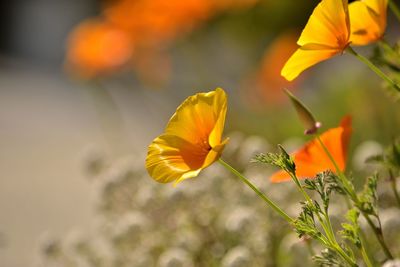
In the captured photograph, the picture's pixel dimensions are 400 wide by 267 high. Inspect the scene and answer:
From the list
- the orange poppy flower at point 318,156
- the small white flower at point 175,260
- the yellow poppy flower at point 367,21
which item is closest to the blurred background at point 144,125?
the small white flower at point 175,260

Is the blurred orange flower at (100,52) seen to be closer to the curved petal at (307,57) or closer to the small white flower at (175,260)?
the small white flower at (175,260)

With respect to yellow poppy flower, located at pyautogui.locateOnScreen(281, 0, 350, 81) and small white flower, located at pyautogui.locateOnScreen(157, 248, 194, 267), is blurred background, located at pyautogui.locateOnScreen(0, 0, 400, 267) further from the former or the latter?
yellow poppy flower, located at pyautogui.locateOnScreen(281, 0, 350, 81)

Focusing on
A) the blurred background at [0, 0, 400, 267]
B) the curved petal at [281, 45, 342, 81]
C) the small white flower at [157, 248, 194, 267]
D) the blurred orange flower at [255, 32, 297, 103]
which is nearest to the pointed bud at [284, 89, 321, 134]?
the curved petal at [281, 45, 342, 81]

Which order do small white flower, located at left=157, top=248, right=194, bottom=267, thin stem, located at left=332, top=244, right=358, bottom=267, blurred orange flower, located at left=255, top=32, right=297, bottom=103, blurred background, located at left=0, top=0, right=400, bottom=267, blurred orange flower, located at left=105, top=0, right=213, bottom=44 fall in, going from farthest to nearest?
blurred orange flower, located at left=255, top=32, right=297, bottom=103 < blurred orange flower, located at left=105, top=0, right=213, bottom=44 < blurred background, located at left=0, top=0, right=400, bottom=267 < small white flower, located at left=157, top=248, right=194, bottom=267 < thin stem, located at left=332, top=244, right=358, bottom=267

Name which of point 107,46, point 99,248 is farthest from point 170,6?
point 99,248

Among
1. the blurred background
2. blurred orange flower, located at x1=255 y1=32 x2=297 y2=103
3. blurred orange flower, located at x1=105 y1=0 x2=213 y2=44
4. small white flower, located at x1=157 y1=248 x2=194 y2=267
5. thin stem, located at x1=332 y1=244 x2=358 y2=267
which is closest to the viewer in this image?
thin stem, located at x1=332 y1=244 x2=358 y2=267

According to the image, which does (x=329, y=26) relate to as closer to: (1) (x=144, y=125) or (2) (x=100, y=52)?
(2) (x=100, y=52)

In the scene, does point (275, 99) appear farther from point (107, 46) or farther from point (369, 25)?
point (369, 25)
